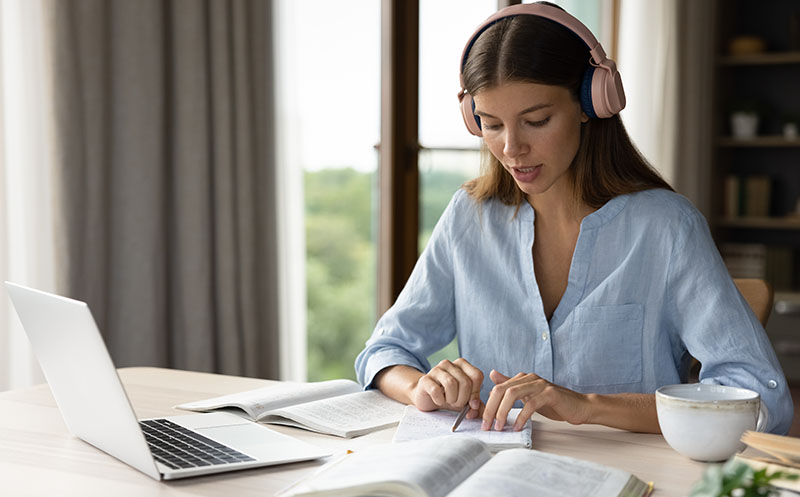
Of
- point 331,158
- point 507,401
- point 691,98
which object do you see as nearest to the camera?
point 507,401

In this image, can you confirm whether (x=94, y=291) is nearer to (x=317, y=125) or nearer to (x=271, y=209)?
(x=271, y=209)

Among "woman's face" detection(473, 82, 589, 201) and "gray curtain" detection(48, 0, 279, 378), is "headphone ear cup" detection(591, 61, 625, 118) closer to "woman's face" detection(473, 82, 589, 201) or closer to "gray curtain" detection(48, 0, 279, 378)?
"woman's face" detection(473, 82, 589, 201)

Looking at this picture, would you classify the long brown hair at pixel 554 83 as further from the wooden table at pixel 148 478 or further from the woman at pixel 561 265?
the wooden table at pixel 148 478

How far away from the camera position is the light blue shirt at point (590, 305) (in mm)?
1313

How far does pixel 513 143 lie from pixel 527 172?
0.06 meters

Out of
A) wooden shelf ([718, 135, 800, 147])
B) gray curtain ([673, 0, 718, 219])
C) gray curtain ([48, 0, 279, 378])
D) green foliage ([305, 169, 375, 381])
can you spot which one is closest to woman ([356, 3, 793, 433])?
gray curtain ([48, 0, 279, 378])

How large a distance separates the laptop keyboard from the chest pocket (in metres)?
0.63

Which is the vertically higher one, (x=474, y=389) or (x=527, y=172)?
(x=527, y=172)

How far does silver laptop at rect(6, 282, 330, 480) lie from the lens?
2.97 ft

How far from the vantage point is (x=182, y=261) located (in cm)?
→ 259

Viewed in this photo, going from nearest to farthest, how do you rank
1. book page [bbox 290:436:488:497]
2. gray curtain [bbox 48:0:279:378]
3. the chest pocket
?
book page [bbox 290:436:488:497]
the chest pocket
gray curtain [bbox 48:0:279:378]

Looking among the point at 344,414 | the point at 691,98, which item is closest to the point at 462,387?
the point at 344,414

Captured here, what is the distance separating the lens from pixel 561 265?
149 cm

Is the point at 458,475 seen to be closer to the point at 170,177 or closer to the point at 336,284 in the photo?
the point at 170,177
